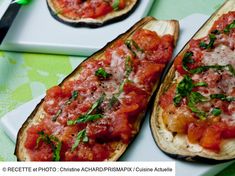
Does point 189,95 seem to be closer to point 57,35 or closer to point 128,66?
point 128,66

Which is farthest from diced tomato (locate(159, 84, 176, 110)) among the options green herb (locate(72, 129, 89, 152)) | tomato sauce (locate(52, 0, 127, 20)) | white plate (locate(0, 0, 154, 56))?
tomato sauce (locate(52, 0, 127, 20))

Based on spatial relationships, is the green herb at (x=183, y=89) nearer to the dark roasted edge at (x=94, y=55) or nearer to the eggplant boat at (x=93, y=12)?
the dark roasted edge at (x=94, y=55)

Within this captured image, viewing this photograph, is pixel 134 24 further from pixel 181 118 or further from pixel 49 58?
pixel 181 118

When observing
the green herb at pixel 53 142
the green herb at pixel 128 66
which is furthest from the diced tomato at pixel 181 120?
the green herb at pixel 53 142

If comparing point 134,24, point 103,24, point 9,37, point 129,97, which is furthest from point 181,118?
point 9,37

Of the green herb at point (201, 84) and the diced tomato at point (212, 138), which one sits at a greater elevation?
the green herb at point (201, 84)

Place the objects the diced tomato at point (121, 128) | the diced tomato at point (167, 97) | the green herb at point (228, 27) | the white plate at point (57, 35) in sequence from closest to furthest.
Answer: the diced tomato at point (121, 128)
the diced tomato at point (167, 97)
the green herb at point (228, 27)
the white plate at point (57, 35)

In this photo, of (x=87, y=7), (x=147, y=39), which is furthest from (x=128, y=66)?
(x=87, y=7)
